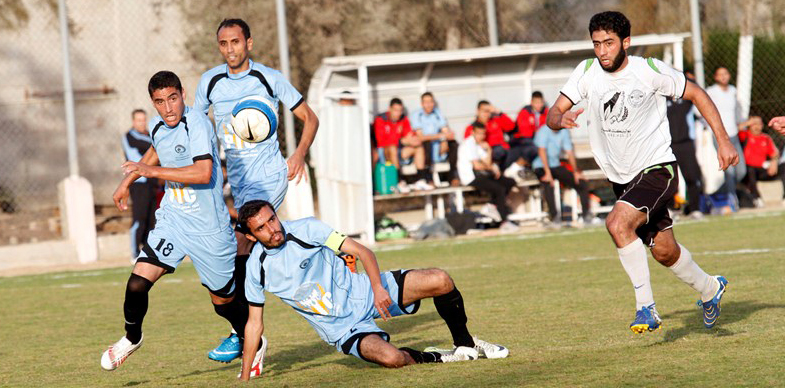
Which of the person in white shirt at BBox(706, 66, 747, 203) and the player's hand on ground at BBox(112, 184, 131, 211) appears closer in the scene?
the player's hand on ground at BBox(112, 184, 131, 211)

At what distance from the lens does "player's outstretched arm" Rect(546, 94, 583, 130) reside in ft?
22.0

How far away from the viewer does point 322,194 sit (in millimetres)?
17469

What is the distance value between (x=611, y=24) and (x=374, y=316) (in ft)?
7.09

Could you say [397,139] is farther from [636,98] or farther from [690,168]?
[636,98]

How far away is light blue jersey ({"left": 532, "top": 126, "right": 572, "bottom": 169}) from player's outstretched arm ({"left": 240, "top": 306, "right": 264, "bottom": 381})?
34.4 ft

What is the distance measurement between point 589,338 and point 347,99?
443 inches

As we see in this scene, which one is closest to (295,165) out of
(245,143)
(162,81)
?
(245,143)

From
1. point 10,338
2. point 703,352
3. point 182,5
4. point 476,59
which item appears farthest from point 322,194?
point 703,352

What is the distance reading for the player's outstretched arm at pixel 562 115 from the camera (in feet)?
22.0

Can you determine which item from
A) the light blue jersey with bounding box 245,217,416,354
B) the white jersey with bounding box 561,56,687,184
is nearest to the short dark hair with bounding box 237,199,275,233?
the light blue jersey with bounding box 245,217,416,354

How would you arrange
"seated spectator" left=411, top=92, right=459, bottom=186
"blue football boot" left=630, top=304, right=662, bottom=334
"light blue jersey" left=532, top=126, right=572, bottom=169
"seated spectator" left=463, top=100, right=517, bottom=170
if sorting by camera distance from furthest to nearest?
1. "seated spectator" left=411, top=92, right=459, bottom=186
2. "seated spectator" left=463, top=100, right=517, bottom=170
3. "light blue jersey" left=532, top=126, right=572, bottom=169
4. "blue football boot" left=630, top=304, right=662, bottom=334

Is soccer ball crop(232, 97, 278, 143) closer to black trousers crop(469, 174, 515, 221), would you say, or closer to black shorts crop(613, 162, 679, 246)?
black shorts crop(613, 162, 679, 246)

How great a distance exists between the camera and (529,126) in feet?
56.3

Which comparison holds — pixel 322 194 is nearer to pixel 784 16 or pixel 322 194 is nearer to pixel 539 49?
pixel 539 49
